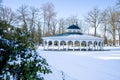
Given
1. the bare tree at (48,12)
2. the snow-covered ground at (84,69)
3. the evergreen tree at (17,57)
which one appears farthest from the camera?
the bare tree at (48,12)

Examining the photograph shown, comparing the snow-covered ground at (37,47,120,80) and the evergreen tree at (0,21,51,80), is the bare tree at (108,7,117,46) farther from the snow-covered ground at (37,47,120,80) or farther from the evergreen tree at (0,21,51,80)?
the evergreen tree at (0,21,51,80)

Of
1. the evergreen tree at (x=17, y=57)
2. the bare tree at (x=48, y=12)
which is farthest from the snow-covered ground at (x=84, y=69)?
the bare tree at (x=48, y=12)

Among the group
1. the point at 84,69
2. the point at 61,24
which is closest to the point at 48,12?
the point at 61,24

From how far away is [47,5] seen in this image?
64812 mm

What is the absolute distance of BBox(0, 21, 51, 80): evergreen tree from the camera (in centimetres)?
362

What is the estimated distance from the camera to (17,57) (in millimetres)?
3699

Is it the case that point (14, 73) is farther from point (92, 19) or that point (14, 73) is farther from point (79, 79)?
point (92, 19)

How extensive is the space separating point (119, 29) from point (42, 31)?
22.3 metres

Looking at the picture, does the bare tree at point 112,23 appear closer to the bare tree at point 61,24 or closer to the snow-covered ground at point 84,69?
the bare tree at point 61,24

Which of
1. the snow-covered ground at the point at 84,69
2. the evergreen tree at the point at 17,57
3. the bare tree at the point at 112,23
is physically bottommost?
the snow-covered ground at the point at 84,69

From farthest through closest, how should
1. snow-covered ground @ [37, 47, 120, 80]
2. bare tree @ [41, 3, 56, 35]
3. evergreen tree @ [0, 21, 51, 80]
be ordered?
bare tree @ [41, 3, 56, 35]
snow-covered ground @ [37, 47, 120, 80]
evergreen tree @ [0, 21, 51, 80]

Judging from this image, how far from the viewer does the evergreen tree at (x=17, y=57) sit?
11.9 feet

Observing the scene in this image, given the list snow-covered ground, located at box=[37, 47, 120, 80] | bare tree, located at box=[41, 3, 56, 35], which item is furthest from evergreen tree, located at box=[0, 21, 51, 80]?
bare tree, located at box=[41, 3, 56, 35]

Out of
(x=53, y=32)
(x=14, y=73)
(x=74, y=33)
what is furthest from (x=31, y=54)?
(x=53, y=32)
